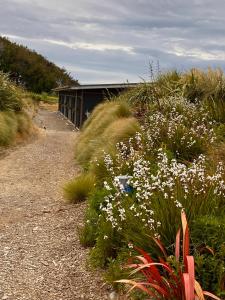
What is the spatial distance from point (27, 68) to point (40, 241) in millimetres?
48199

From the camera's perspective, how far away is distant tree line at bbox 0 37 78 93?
167ft

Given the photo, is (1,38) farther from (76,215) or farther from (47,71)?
(76,215)

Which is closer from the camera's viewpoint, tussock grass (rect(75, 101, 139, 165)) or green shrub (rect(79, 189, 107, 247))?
green shrub (rect(79, 189, 107, 247))

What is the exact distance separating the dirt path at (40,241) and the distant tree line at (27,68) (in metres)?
41.3

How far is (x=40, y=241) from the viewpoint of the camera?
6027 millimetres

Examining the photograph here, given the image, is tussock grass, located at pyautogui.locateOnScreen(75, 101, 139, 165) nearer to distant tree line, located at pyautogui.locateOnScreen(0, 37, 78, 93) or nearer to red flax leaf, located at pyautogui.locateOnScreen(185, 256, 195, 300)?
red flax leaf, located at pyautogui.locateOnScreen(185, 256, 195, 300)

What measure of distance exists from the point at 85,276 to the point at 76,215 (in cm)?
219

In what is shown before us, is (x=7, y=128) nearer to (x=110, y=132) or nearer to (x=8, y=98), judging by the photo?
(x=8, y=98)

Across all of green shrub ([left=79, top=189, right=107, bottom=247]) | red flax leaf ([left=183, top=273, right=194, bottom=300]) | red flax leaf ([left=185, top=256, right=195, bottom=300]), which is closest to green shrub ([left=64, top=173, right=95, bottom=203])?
green shrub ([left=79, top=189, right=107, bottom=247])

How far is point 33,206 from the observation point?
25.8 ft

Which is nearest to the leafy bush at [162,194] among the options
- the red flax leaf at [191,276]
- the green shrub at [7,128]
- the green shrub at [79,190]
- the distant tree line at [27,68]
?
the green shrub at [79,190]

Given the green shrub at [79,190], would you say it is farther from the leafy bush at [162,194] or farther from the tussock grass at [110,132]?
the tussock grass at [110,132]

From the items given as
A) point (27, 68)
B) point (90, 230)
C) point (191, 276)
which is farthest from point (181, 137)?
point (27, 68)

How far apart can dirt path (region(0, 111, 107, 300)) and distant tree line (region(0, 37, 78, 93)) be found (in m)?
41.3
